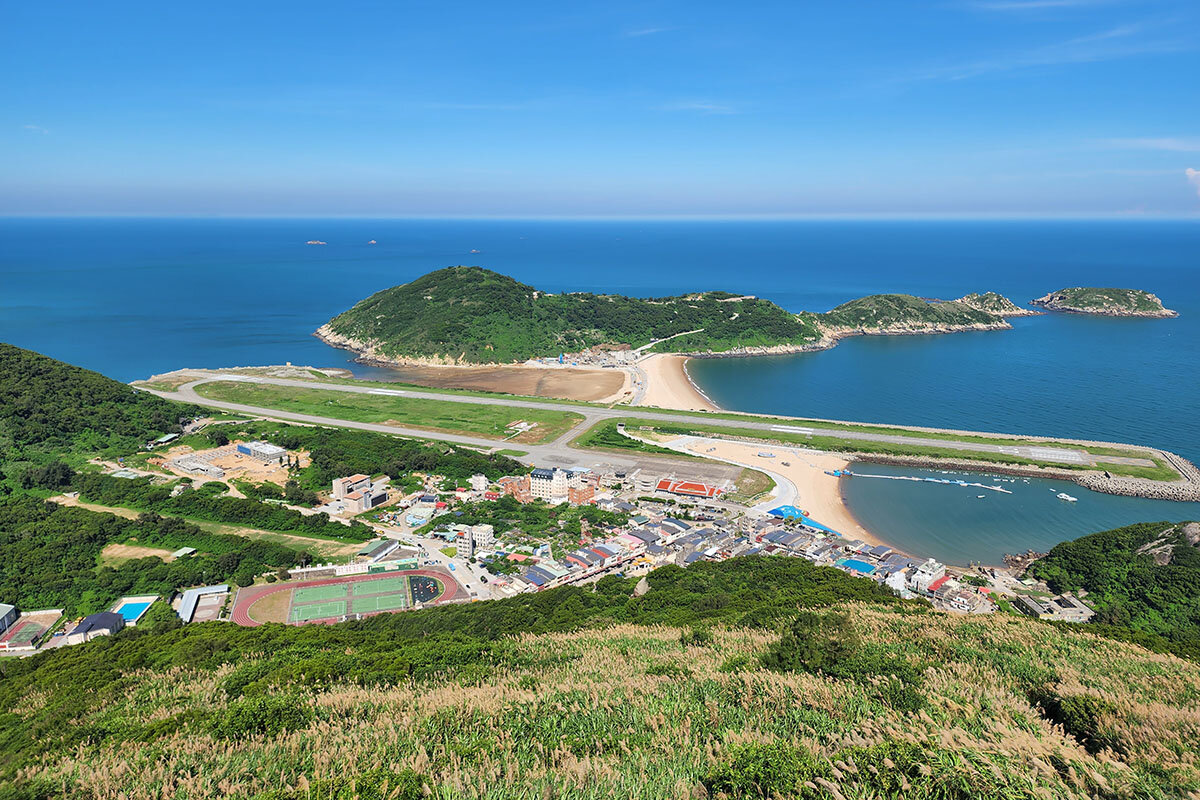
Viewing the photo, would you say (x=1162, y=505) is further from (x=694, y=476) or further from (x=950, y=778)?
(x=950, y=778)

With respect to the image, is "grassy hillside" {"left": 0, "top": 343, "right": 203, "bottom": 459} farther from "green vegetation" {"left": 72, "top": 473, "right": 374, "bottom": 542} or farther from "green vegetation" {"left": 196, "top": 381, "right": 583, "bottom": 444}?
"green vegetation" {"left": 196, "top": 381, "right": 583, "bottom": 444}

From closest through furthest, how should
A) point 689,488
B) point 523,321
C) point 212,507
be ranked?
point 212,507 < point 689,488 < point 523,321

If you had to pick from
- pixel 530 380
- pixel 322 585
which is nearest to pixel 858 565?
pixel 322 585

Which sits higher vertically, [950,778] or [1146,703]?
[950,778]

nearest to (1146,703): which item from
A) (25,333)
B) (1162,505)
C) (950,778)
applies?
(950,778)

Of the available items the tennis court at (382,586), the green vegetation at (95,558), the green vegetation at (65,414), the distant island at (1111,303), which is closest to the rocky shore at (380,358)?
the green vegetation at (65,414)

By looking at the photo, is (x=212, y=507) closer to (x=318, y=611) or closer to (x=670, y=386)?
(x=318, y=611)

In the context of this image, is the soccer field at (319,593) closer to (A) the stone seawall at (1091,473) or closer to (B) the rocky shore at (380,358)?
(A) the stone seawall at (1091,473)
